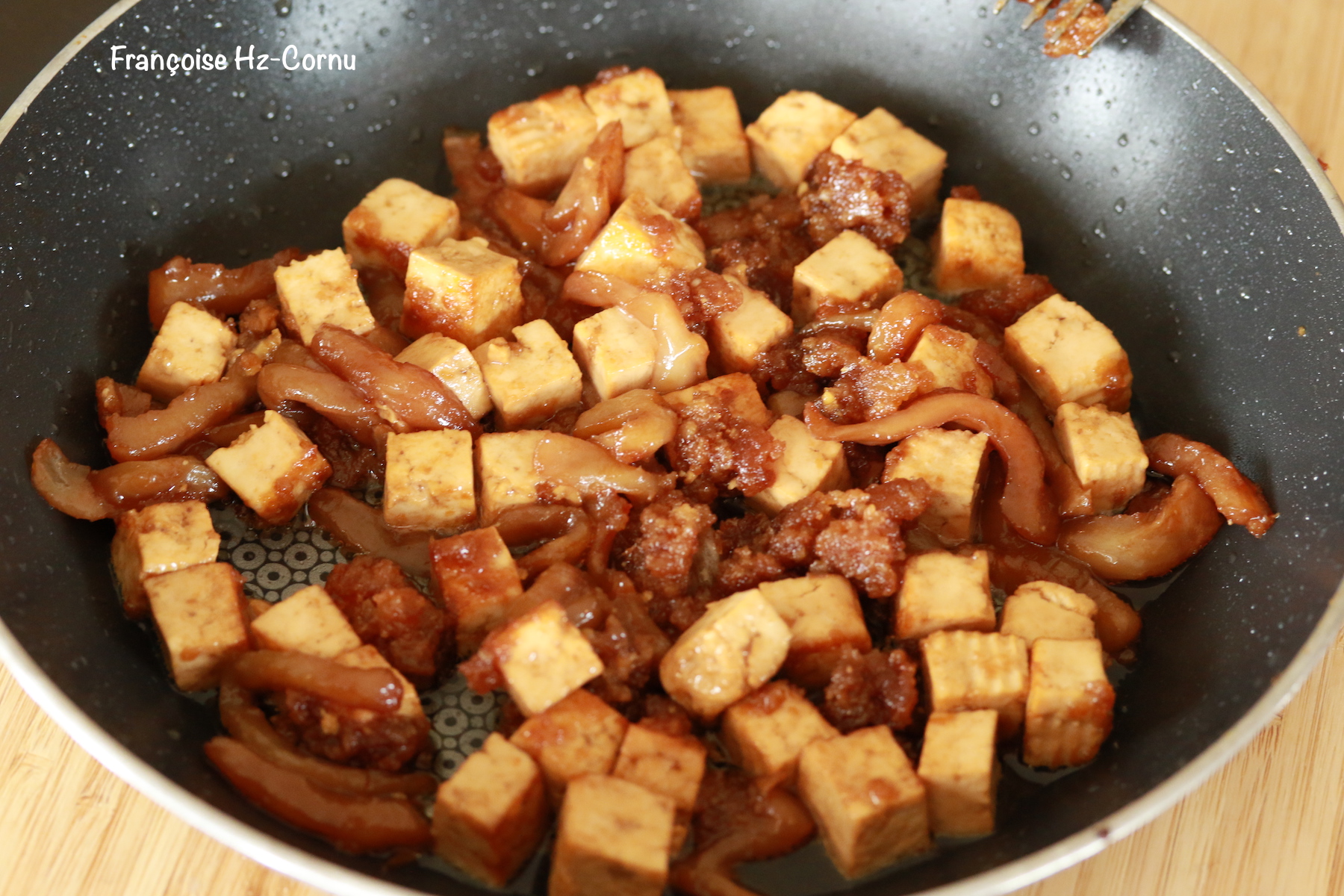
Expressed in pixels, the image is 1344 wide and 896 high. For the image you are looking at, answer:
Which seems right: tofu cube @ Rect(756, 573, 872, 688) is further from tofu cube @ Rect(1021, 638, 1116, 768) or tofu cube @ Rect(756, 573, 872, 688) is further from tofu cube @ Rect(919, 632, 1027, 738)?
tofu cube @ Rect(1021, 638, 1116, 768)

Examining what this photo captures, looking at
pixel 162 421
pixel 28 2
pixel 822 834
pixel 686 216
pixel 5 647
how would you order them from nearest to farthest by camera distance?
pixel 5 647 → pixel 822 834 → pixel 162 421 → pixel 28 2 → pixel 686 216

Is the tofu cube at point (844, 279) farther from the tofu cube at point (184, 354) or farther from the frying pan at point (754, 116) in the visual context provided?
the tofu cube at point (184, 354)

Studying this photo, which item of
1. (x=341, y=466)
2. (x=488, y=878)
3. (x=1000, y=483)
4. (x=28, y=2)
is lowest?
(x=488, y=878)

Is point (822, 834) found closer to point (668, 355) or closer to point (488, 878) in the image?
point (488, 878)

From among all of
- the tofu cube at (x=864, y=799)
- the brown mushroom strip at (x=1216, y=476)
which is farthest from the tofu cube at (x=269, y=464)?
the brown mushroom strip at (x=1216, y=476)

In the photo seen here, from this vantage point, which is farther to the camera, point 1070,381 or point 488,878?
point 1070,381

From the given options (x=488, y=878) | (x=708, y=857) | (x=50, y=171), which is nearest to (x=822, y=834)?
(x=708, y=857)

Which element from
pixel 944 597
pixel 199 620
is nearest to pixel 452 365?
pixel 199 620

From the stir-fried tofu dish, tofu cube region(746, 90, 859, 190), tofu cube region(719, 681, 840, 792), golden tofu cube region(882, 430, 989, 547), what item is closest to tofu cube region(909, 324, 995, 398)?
the stir-fried tofu dish
